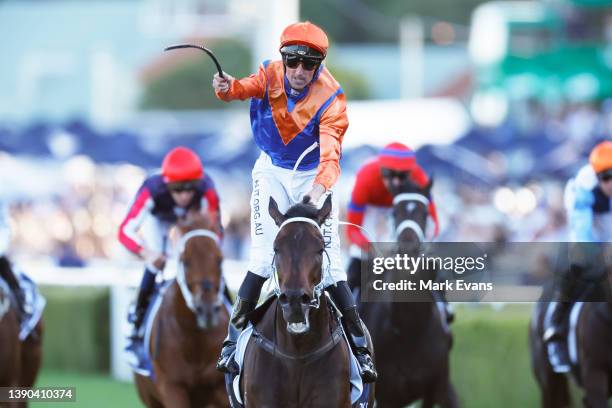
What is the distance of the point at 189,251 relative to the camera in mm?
7258

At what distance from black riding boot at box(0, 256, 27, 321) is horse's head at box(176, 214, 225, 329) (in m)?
1.74

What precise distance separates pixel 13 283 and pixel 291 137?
3.59m

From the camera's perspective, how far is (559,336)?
319 inches

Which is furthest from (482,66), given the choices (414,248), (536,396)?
(414,248)

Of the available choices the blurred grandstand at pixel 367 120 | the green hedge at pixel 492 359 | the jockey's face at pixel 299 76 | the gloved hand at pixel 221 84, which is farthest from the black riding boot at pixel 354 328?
the green hedge at pixel 492 359

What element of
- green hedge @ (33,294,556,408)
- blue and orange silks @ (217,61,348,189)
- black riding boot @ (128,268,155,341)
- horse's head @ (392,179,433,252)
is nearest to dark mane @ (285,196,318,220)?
blue and orange silks @ (217,61,348,189)

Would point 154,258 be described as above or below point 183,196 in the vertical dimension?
below

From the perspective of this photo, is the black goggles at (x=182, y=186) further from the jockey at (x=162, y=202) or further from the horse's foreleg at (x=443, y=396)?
the horse's foreleg at (x=443, y=396)

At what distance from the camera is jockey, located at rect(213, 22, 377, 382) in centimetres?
566

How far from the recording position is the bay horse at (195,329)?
7.20 metres

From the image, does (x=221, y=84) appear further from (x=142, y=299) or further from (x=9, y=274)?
(x=9, y=274)

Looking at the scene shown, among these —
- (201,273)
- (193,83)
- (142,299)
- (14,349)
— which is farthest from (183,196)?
(193,83)

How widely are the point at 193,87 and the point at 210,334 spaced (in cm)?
4581

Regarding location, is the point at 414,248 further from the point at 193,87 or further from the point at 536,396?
the point at 193,87
